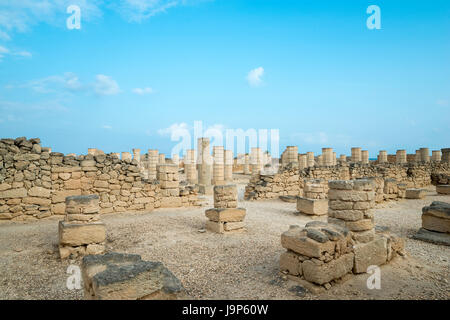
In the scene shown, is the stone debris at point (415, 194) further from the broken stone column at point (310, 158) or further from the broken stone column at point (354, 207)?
the broken stone column at point (310, 158)

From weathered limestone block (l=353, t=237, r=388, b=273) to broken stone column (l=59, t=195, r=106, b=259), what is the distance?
5486mm

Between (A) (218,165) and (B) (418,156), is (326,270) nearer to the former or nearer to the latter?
(A) (218,165)

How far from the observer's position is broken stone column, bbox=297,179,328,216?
1071 cm

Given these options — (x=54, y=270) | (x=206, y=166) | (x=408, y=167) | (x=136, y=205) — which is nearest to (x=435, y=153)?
(x=408, y=167)

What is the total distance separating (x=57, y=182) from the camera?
9.55m

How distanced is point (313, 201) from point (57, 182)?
956 cm

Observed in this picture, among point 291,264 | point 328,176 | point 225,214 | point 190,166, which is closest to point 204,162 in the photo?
point 190,166

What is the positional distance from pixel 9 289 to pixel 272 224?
706 cm

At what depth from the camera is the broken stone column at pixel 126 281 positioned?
308 cm

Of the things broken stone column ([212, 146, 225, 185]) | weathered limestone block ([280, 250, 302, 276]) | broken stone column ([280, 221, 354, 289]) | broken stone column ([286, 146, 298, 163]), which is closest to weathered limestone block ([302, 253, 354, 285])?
broken stone column ([280, 221, 354, 289])

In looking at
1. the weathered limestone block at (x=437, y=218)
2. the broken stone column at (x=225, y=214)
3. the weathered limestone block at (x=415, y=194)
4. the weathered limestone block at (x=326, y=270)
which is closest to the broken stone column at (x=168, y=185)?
the broken stone column at (x=225, y=214)

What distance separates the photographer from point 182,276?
5.02 meters

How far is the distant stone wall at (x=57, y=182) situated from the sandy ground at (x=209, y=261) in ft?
1.99

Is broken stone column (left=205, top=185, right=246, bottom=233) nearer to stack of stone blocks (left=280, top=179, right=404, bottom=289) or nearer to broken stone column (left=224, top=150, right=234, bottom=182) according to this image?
stack of stone blocks (left=280, top=179, right=404, bottom=289)
